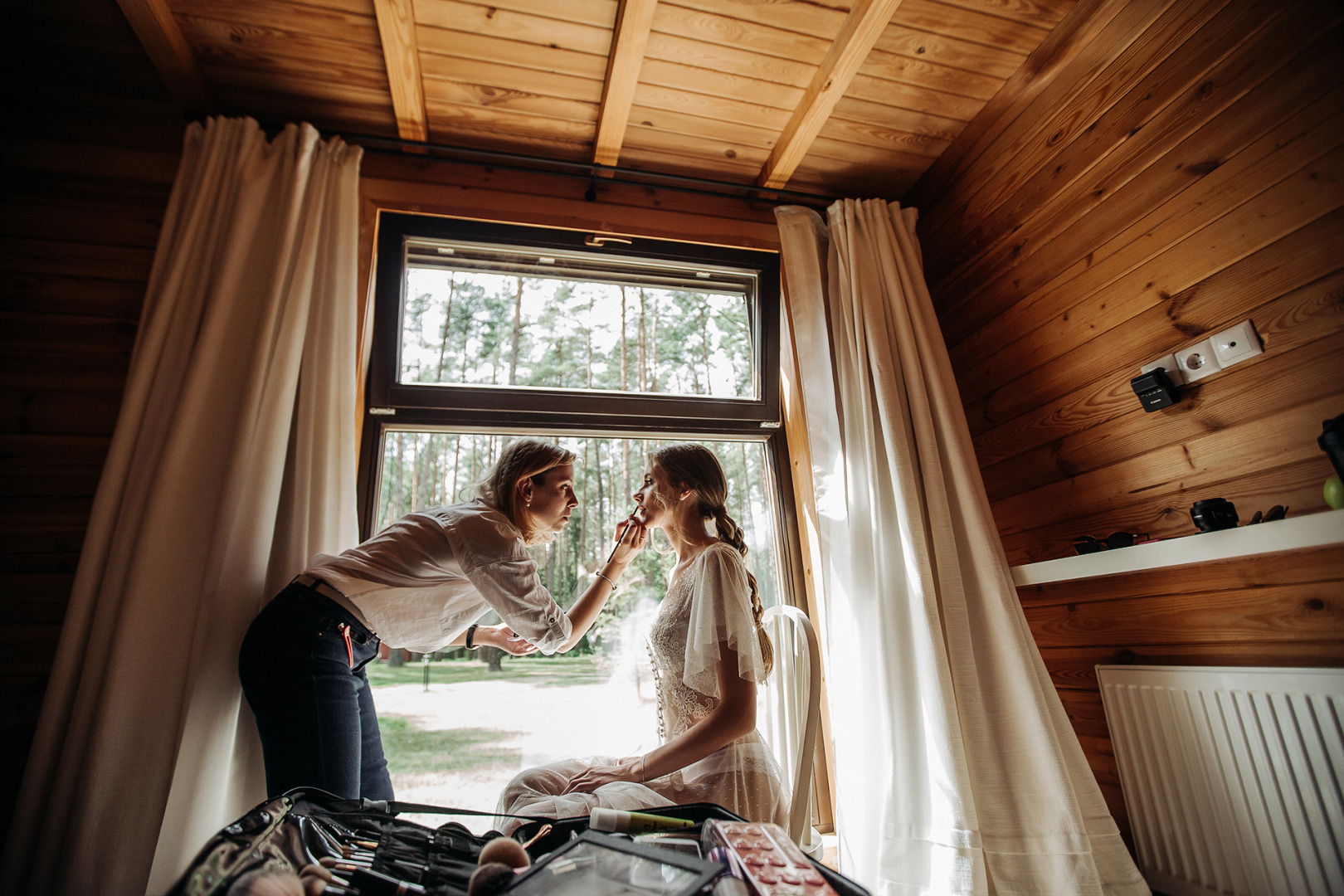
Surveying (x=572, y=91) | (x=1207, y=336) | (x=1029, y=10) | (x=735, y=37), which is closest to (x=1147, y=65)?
(x=1029, y=10)

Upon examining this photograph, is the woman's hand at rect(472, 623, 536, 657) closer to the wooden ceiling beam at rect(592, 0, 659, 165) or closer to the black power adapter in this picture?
the wooden ceiling beam at rect(592, 0, 659, 165)

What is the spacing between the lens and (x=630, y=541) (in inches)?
67.7

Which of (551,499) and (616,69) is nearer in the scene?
(551,499)

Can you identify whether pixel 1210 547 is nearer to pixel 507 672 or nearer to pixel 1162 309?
pixel 1162 309

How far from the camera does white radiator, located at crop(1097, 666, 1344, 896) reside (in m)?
1.17

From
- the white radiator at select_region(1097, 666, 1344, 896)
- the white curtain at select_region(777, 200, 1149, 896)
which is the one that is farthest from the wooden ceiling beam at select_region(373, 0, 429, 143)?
the white radiator at select_region(1097, 666, 1344, 896)

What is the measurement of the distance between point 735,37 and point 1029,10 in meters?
0.85

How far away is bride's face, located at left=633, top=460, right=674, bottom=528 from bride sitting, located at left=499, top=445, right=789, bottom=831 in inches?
7.7

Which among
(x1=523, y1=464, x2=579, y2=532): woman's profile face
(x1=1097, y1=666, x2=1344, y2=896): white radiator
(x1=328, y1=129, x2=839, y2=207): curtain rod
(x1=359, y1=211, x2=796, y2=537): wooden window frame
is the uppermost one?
(x1=328, y1=129, x2=839, y2=207): curtain rod

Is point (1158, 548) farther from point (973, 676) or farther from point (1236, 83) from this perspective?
point (1236, 83)

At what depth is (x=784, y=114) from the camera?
6.66 feet

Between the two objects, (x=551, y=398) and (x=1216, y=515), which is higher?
(x=551, y=398)

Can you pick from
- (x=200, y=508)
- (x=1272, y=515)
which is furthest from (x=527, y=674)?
(x=1272, y=515)

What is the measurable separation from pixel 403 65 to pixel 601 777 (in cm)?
198
